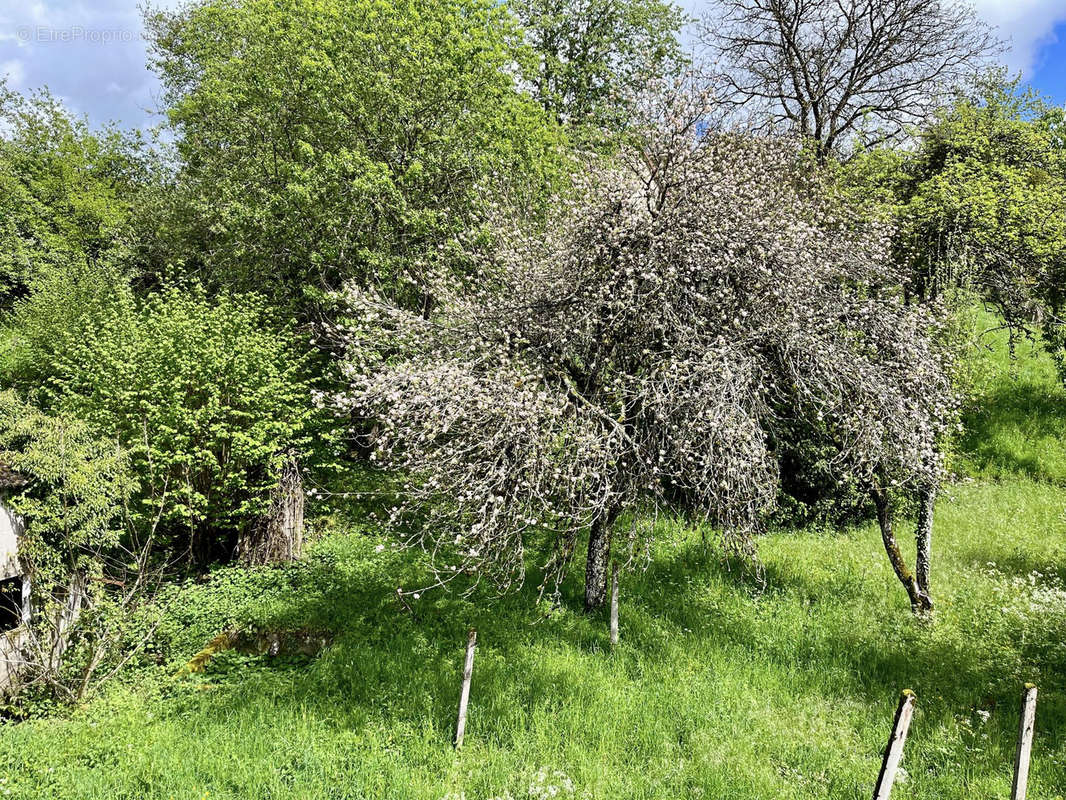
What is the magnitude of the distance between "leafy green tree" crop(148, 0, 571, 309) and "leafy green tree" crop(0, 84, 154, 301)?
1148 centimetres

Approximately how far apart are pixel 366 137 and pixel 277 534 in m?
8.02

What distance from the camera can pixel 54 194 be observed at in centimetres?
2333

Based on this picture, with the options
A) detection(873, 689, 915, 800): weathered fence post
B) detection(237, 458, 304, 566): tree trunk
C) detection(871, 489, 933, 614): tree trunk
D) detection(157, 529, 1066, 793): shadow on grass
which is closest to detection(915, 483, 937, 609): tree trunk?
detection(871, 489, 933, 614): tree trunk

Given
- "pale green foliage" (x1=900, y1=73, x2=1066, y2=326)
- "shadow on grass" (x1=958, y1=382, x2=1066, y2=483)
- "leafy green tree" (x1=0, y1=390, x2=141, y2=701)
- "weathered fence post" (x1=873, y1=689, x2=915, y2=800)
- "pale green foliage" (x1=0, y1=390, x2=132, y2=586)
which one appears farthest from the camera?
"shadow on grass" (x1=958, y1=382, x2=1066, y2=483)

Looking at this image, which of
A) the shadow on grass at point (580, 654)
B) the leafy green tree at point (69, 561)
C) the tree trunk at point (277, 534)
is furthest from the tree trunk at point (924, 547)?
the leafy green tree at point (69, 561)

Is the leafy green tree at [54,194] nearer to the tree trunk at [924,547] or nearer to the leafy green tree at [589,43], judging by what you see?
the leafy green tree at [589,43]

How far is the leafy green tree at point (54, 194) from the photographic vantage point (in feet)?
70.8

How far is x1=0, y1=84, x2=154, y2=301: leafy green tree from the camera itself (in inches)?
850

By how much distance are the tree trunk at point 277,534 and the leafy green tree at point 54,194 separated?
15305mm

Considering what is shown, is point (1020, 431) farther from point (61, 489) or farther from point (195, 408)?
point (61, 489)

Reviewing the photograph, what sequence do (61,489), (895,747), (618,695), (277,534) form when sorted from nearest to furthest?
1. (895,747)
2. (618,695)
3. (61,489)
4. (277,534)

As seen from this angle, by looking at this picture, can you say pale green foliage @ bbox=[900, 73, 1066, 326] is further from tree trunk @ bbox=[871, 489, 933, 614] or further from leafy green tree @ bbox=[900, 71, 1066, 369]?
tree trunk @ bbox=[871, 489, 933, 614]

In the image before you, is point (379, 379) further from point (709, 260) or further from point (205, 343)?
point (205, 343)

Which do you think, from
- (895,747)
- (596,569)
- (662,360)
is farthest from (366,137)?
(895,747)
